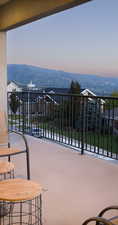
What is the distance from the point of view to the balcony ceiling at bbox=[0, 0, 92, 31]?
3.47 metres

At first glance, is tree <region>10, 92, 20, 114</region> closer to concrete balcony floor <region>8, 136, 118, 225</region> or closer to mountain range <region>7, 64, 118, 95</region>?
mountain range <region>7, 64, 118, 95</region>

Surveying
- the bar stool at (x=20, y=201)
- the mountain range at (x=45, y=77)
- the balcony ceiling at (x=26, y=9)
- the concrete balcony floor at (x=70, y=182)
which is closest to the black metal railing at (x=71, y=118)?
the concrete balcony floor at (x=70, y=182)

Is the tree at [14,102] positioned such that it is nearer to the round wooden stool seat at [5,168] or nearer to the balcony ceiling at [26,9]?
the balcony ceiling at [26,9]

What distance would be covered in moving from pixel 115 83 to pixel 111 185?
322cm

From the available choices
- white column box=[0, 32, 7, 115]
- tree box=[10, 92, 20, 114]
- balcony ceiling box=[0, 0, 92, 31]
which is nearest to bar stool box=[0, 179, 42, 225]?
balcony ceiling box=[0, 0, 92, 31]

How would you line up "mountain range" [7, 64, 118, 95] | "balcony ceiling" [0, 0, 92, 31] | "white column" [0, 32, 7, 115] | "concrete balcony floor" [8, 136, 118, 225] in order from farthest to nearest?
1. "mountain range" [7, 64, 118, 95]
2. "white column" [0, 32, 7, 115]
3. "balcony ceiling" [0, 0, 92, 31]
4. "concrete balcony floor" [8, 136, 118, 225]

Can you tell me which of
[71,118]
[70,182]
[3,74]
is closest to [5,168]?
[70,182]

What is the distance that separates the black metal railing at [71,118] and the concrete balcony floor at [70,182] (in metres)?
0.25

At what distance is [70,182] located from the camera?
9.78 feet

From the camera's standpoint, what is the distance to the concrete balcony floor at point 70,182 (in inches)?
91.8

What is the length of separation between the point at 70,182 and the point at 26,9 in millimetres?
2838

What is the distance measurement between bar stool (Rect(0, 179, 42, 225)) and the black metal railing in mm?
1734

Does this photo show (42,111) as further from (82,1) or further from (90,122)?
(82,1)

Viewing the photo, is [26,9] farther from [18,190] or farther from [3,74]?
[18,190]
